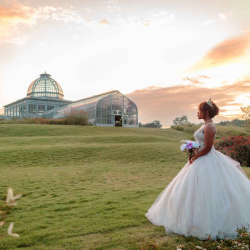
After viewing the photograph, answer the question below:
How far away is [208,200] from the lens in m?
4.24

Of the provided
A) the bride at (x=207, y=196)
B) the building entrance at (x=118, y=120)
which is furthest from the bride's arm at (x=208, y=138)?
the building entrance at (x=118, y=120)

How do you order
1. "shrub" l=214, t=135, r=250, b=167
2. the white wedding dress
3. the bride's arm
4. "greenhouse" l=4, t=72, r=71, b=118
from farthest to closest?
"greenhouse" l=4, t=72, r=71, b=118 → "shrub" l=214, t=135, r=250, b=167 → the bride's arm → the white wedding dress

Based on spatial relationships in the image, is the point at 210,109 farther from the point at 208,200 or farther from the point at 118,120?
the point at 118,120

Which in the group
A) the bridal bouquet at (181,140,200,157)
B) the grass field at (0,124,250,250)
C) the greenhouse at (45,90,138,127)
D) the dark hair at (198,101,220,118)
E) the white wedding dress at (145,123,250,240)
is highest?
the greenhouse at (45,90,138,127)

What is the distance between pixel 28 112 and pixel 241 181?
58.4m

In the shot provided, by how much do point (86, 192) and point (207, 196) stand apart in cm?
510

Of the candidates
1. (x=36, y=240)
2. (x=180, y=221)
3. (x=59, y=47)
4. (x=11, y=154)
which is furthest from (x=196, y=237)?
(x=59, y=47)

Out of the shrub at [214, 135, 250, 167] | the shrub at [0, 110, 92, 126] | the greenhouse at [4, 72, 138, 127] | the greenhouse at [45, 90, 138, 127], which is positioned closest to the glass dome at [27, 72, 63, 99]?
the greenhouse at [4, 72, 138, 127]

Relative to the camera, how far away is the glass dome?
203 feet

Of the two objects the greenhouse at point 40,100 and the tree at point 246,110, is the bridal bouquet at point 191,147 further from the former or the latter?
the greenhouse at point 40,100

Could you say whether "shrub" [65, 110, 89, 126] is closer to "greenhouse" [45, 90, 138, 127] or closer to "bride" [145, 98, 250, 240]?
"greenhouse" [45, 90, 138, 127]

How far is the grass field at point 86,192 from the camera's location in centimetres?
461

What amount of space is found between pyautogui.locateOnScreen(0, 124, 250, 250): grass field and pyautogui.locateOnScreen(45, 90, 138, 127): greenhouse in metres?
21.8

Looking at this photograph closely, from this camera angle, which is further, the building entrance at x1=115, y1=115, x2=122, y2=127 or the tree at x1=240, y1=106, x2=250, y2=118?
the building entrance at x1=115, y1=115, x2=122, y2=127
